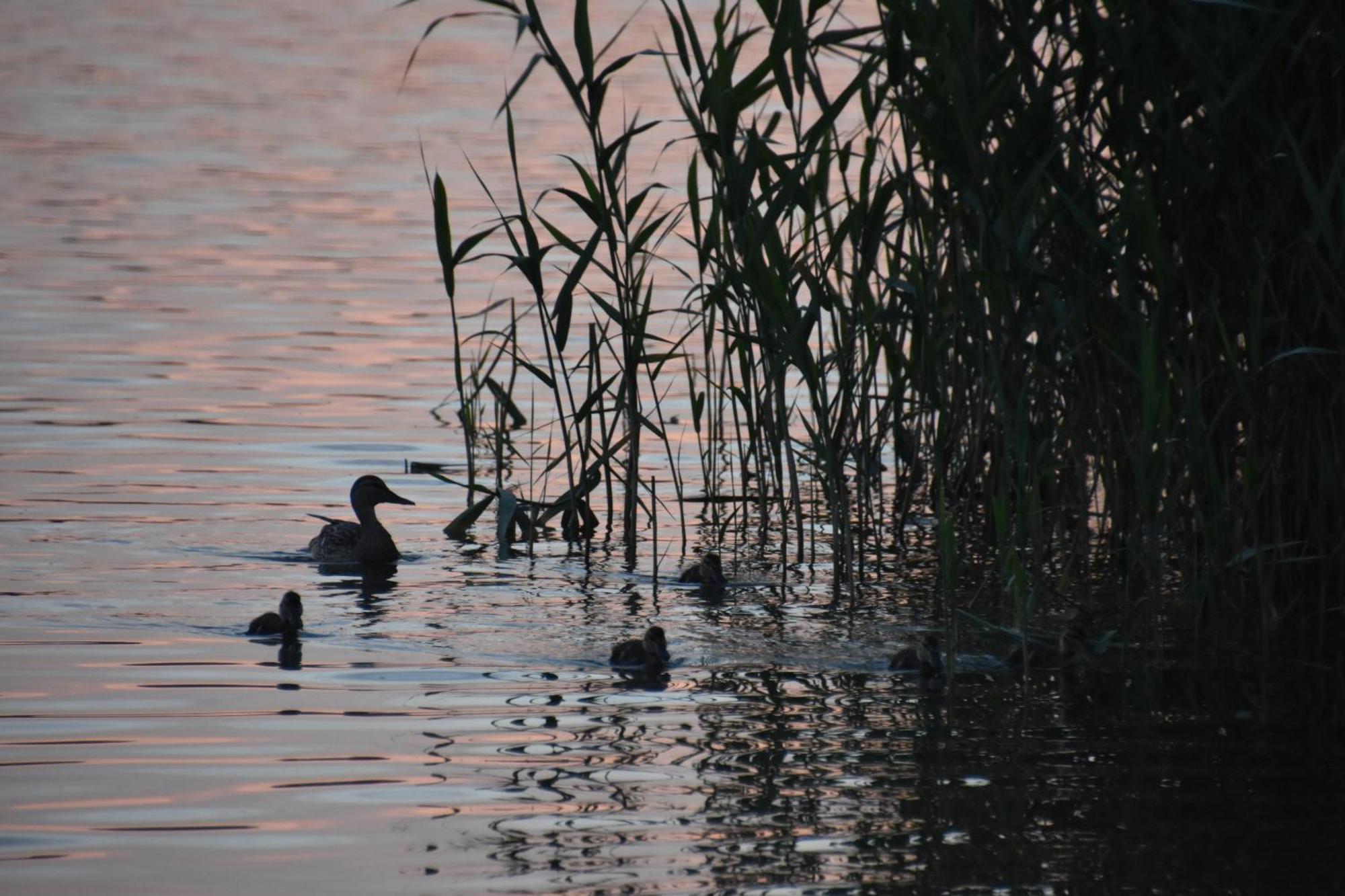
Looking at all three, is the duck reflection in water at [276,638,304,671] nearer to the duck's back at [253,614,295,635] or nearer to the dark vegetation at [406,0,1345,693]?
the duck's back at [253,614,295,635]

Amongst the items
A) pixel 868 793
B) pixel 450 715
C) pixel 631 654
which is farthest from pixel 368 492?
pixel 868 793

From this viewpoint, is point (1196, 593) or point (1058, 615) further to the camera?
point (1058, 615)

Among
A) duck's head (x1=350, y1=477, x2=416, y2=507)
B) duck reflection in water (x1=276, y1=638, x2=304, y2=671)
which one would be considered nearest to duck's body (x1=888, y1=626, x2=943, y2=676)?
duck reflection in water (x1=276, y1=638, x2=304, y2=671)

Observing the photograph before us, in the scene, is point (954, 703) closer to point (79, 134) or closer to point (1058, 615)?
point (1058, 615)

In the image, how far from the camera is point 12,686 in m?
6.67

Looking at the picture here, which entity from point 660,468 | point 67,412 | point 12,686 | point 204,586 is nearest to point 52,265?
point 67,412

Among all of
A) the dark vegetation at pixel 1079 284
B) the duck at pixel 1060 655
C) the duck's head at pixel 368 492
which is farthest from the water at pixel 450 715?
the dark vegetation at pixel 1079 284

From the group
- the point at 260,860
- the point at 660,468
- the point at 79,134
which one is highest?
the point at 79,134

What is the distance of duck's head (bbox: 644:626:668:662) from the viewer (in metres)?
7.05

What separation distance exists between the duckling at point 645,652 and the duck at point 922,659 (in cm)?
85

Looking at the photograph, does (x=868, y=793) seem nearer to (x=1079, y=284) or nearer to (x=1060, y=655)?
(x=1060, y=655)

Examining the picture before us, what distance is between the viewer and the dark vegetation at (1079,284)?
676 centimetres

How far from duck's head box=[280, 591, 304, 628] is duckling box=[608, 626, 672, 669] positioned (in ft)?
4.20

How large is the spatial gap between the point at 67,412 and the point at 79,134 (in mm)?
12509
